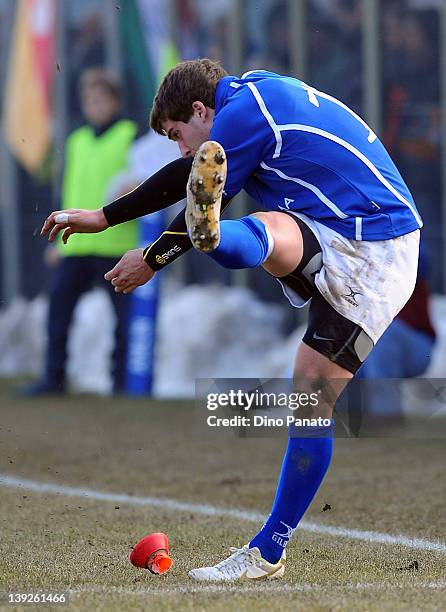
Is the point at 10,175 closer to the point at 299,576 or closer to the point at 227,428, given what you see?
the point at 227,428

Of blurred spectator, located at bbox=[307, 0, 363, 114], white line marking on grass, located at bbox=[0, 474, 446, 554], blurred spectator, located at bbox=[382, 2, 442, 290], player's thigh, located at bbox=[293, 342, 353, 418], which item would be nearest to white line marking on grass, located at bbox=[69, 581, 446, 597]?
player's thigh, located at bbox=[293, 342, 353, 418]

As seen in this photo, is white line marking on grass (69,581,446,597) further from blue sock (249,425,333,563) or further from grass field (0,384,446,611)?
blue sock (249,425,333,563)

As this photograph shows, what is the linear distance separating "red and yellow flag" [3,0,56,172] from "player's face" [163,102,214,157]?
30.1 feet

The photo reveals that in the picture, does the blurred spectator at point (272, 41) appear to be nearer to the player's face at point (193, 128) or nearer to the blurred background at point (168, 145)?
the blurred background at point (168, 145)

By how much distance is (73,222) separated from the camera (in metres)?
4.18

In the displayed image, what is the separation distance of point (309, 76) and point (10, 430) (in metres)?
4.43

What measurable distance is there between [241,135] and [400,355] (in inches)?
168

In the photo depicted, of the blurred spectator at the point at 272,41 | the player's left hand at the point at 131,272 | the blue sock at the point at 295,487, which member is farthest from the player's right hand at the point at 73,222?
the blurred spectator at the point at 272,41

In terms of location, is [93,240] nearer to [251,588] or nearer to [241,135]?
[241,135]

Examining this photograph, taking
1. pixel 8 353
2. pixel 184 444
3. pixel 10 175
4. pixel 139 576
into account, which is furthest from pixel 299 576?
pixel 10 175

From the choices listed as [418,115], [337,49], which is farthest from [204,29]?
[418,115]

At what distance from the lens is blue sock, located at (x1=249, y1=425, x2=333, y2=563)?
13.2 feet

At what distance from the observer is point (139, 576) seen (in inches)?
158

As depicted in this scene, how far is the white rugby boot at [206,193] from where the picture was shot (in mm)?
3584
